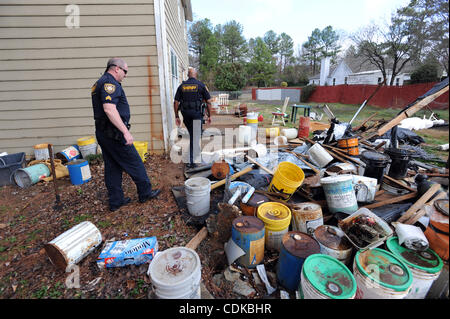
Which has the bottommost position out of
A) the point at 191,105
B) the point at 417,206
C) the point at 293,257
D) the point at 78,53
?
the point at 293,257

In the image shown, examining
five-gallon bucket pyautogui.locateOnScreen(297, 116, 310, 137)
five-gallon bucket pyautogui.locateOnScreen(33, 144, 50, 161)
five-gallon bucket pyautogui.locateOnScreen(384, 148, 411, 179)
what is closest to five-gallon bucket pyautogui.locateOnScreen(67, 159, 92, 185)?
five-gallon bucket pyautogui.locateOnScreen(33, 144, 50, 161)

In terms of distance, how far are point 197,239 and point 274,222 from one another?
956 millimetres

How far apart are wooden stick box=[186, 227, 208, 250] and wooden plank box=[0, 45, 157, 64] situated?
432cm

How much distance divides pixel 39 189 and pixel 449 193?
18.8 ft

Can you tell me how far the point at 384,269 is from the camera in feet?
5.84

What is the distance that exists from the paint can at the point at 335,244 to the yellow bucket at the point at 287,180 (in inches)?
29.5

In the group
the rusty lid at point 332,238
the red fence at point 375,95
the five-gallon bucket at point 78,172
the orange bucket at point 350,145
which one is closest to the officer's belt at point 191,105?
the five-gallon bucket at point 78,172

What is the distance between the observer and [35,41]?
15.4ft

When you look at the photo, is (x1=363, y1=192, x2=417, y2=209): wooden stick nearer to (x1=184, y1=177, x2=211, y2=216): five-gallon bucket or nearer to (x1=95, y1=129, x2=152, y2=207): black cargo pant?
(x1=184, y1=177, x2=211, y2=216): five-gallon bucket

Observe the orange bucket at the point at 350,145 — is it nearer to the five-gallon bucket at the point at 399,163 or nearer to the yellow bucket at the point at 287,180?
the five-gallon bucket at the point at 399,163

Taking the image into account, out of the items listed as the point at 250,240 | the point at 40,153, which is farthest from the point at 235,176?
the point at 40,153

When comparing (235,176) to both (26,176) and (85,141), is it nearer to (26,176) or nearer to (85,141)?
(85,141)

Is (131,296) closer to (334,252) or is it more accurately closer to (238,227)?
(238,227)

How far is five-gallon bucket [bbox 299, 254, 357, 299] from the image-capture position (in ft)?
5.26
